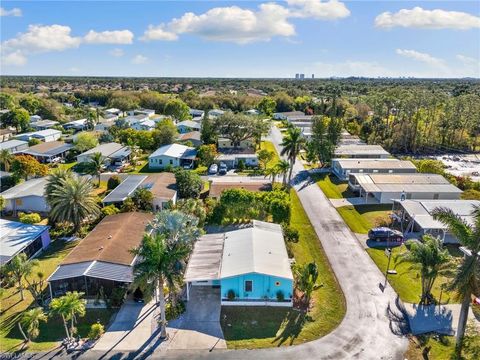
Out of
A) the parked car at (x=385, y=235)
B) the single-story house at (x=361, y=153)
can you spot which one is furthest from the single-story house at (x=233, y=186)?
the single-story house at (x=361, y=153)

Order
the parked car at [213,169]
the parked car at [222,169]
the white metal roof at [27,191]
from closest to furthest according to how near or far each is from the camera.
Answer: the white metal roof at [27,191] → the parked car at [222,169] → the parked car at [213,169]

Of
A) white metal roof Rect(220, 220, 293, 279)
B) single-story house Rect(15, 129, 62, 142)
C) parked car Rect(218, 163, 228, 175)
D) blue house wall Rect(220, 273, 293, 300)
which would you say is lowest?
blue house wall Rect(220, 273, 293, 300)

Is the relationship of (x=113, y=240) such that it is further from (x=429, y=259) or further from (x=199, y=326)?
(x=429, y=259)

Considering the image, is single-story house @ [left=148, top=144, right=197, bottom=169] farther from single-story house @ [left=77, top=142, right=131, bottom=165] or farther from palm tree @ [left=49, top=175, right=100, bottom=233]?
palm tree @ [left=49, top=175, right=100, bottom=233]

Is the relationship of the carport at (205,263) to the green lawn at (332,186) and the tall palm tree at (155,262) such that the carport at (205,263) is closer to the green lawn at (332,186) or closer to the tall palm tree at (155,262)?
the tall palm tree at (155,262)

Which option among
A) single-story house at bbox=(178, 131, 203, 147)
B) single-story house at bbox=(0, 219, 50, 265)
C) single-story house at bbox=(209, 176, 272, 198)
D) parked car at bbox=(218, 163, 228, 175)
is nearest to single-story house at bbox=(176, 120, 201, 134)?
single-story house at bbox=(178, 131, 203, 147)
